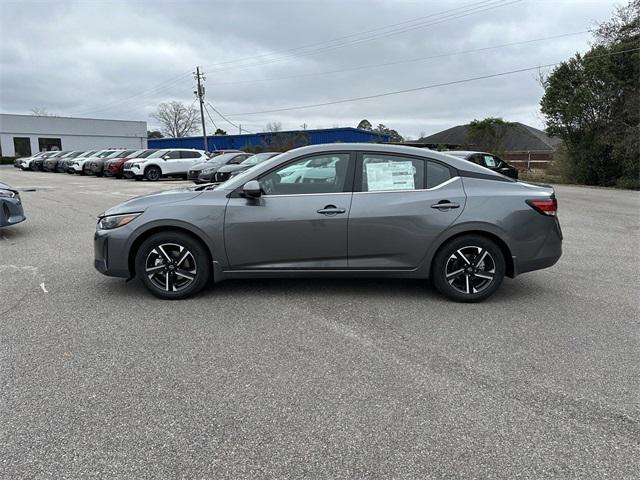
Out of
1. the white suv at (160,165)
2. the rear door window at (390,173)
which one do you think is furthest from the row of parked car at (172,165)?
the rear door window at (390,173)

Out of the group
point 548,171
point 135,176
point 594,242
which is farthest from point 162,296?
point 548,171

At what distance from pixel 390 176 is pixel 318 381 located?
2394mm

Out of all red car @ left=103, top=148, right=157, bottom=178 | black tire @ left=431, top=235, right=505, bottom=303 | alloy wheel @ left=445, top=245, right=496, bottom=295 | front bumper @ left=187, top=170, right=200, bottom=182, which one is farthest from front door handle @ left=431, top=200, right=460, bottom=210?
red car @ left=103, top=148, right=157, bottom=178

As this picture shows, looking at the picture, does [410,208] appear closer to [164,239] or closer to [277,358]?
[277,358]

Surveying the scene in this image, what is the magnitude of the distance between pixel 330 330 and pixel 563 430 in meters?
1.93

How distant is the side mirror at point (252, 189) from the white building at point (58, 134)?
6596 cm

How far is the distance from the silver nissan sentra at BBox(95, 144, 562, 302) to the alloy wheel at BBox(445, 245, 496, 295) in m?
0.01

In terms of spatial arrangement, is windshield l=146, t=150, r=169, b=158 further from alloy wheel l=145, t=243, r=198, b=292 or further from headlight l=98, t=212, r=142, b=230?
alloy wheel l=145, t=243, r=198, b=292

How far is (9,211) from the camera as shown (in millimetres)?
7938

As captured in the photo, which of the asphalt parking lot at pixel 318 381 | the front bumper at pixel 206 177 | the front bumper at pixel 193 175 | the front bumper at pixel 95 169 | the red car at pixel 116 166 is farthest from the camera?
the front bumper at pixel 95 169

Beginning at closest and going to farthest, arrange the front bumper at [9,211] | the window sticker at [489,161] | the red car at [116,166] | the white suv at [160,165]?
the front bumper at [9,211] → the window sticker at [489,161] → the white suv at [160,165] → the red car at [116,166]

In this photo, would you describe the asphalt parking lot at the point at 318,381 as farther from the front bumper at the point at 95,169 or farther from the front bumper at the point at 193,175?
the front bumper at the point at 95,169

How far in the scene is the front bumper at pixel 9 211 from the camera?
7832 mm

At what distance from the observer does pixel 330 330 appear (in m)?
4.11
